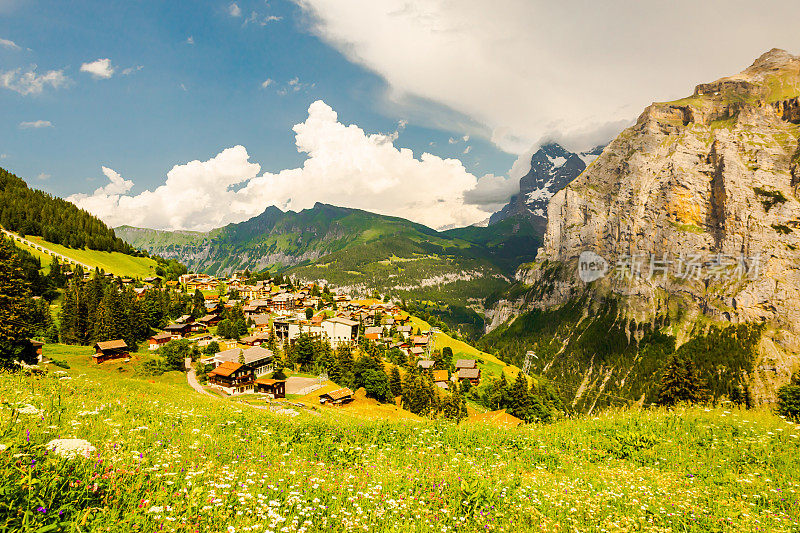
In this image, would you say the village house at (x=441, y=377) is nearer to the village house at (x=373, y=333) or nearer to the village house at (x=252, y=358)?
the village house at (x=373, y=333)

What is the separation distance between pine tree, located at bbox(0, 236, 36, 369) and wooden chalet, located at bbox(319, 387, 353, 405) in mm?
34516

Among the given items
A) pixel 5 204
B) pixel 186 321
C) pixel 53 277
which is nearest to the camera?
pixel 186 321

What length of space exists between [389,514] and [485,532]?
185 cm

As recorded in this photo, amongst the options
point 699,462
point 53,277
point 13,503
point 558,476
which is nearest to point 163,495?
point 13,503

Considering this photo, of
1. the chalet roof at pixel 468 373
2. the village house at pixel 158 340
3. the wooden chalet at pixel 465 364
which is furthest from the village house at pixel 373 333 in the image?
the village house at pixel 158 340

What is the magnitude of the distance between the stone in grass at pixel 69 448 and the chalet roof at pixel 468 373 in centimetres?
10070

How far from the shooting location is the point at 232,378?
59375 millimetres

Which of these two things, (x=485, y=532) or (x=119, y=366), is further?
(x=119, y=366)

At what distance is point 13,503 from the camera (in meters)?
4.14

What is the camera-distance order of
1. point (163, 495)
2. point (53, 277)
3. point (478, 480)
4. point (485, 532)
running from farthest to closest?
→ point (53, 277), point (478, 480), point (485, 532), point (163, 495)

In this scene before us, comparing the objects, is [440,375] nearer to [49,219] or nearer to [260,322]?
[260,322]

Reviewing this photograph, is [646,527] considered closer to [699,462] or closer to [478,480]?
[478,480]

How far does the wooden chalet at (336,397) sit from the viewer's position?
174 ft

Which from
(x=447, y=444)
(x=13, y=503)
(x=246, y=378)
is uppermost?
(x=13, y=503)
